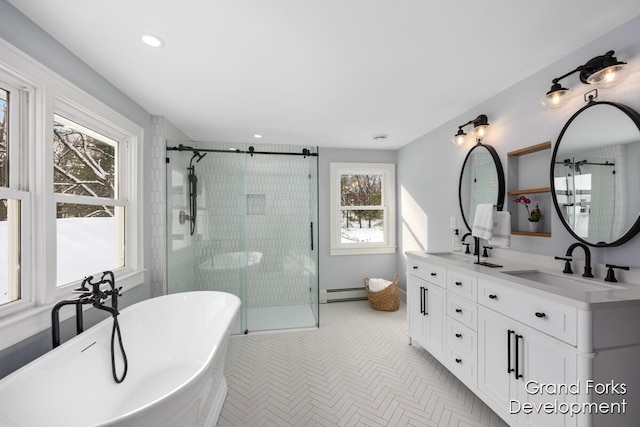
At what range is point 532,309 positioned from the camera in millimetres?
1492

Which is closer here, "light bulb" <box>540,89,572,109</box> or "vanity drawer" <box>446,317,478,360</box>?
"light bulb" <box>540,89,572,109</box>

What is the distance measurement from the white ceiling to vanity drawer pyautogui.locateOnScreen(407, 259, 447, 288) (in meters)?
1.50

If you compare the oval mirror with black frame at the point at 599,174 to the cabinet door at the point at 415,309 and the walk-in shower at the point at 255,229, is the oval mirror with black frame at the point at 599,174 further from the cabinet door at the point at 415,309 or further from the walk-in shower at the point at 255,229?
the walk-in shower at the point at 255,229

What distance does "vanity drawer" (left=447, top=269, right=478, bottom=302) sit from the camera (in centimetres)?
192

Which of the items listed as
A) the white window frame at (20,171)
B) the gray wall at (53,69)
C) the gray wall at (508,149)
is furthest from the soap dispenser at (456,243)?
the white window frame at (20,171)

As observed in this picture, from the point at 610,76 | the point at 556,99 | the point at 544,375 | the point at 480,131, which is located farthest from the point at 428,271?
the point at 610,76

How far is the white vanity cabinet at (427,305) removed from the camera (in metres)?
2.31

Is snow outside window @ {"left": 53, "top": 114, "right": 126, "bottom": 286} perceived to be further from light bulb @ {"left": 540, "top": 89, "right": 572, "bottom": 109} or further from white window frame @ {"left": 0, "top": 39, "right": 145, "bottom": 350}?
light bulb @ {"left": 540, "top": 89, "right": 572, "bottom": 109}

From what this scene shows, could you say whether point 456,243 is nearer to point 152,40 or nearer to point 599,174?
point 599,174

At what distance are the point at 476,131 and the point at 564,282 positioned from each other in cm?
146

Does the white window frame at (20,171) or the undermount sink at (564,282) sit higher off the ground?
the white window frame at (20,171)

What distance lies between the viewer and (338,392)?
2.13 metres

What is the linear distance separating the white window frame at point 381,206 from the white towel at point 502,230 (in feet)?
7.36

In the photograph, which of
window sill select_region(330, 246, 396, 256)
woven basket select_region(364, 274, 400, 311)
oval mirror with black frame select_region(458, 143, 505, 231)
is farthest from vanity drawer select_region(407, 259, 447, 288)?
window sill select_region(330, 246, 396, 256)
